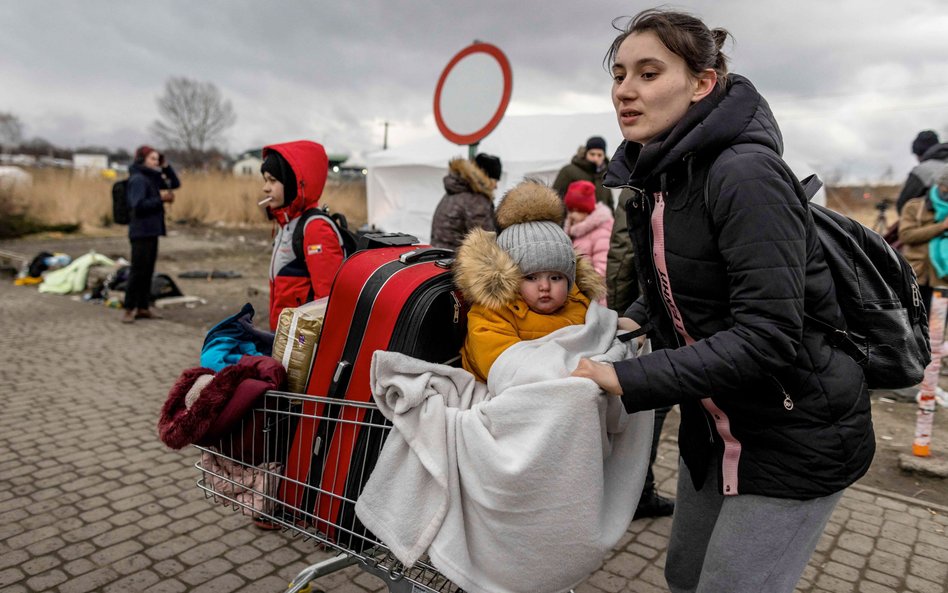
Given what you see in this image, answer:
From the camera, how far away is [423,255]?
Answer: 241 centimetres

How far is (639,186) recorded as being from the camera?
187 cm

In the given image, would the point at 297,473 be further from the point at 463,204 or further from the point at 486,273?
the point at 463,204

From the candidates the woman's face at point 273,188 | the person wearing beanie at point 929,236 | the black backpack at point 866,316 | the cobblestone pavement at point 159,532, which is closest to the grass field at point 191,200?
the person wearing beanie at point 929,236

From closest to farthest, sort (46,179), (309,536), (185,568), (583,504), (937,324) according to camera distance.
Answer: (583,504) < (309,536) < (185,568) < (937,324) < (46,179)

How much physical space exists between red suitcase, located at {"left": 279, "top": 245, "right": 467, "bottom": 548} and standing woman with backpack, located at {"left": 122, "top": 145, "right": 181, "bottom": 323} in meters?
7.45

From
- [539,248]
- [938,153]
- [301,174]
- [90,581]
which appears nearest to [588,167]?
[938,153]

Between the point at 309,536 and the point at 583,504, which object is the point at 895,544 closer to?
the point at 583,504

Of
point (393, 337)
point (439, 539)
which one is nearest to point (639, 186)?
point (393, 337)

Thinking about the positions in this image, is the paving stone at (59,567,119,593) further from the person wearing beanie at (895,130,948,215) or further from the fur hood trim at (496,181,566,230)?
the person wearing beanie at (895,130,948,215)

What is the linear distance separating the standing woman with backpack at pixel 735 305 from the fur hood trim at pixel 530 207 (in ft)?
1.35

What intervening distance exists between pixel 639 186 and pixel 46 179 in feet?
85.4

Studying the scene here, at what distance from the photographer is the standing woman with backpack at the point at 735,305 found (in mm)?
1586

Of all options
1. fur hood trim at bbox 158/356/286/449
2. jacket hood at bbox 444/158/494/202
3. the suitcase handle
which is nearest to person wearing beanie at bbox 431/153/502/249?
jacket hood at bbox 444/158/494/202

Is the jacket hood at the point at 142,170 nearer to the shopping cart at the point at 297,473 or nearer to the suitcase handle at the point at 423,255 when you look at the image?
the shopping cart at the point at 297,473
